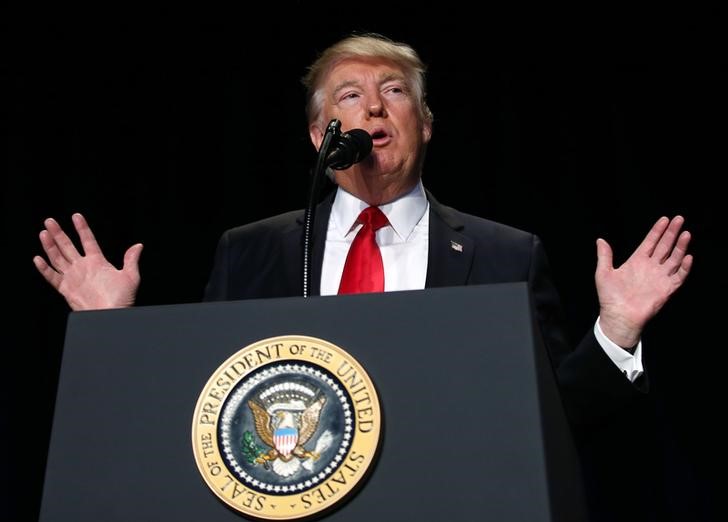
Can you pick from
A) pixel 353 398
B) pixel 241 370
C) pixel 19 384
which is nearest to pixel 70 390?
pixel 241 370

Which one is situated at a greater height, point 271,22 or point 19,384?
point 271,22

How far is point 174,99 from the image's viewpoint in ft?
10.7

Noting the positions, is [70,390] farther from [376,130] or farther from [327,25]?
[327,25]

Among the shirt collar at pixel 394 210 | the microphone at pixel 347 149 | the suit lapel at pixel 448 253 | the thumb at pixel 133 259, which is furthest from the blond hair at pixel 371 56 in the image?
the thumb at pixel 133 259

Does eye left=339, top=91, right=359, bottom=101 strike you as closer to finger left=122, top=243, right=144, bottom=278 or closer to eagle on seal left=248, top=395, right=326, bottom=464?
finger left=122, top=243, right=144, bottom=278

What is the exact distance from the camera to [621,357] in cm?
151

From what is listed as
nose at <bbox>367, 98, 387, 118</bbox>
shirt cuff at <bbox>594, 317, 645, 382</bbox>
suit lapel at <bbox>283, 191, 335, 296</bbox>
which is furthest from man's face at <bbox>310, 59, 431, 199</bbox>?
shirt cuff at <bbox>594, 317, 645, 382</bbox>

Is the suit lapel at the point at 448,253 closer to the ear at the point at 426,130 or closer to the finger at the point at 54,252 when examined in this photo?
the ear at the point at 426,130

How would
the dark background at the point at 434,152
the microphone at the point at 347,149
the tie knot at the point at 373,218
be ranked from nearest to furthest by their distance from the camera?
the microphone at the point at 347,149
the tie knot at the point at 373,218
the dark background at the point at 434,152

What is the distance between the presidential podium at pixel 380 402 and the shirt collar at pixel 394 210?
0.95 metres

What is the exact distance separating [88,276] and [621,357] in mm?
860

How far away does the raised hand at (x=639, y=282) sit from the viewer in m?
1.52

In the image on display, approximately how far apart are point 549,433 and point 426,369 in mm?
140

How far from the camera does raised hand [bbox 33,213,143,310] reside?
157 centimetres
